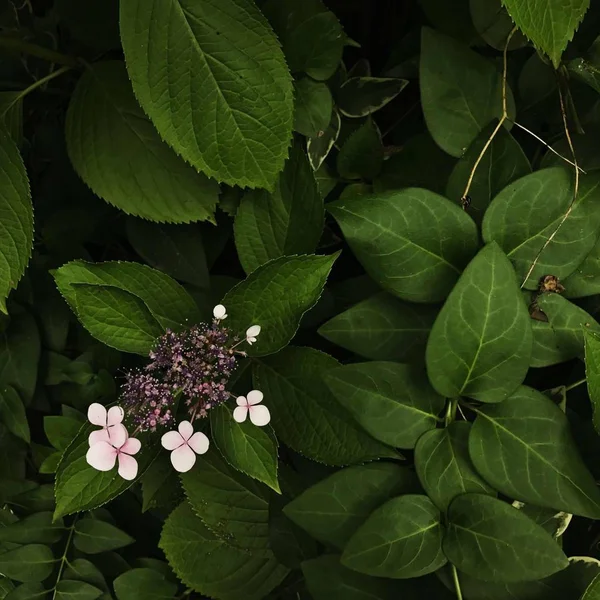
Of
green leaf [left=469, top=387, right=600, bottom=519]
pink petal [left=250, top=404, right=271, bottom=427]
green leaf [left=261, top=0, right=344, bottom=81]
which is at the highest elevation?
green leaf [left=261, top=0, right=344, bottom=81]

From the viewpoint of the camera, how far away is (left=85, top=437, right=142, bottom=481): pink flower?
1.97ft

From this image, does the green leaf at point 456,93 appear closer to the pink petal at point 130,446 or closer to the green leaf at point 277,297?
the green leaf at point 277,297

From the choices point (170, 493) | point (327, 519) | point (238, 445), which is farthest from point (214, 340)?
point (170, 493)

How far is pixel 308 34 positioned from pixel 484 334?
0.41 metres

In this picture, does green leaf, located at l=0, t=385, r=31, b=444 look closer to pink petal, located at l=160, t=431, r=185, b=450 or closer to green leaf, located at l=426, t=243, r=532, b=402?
pink petal, located at l=160, t=431, r=185, b=450

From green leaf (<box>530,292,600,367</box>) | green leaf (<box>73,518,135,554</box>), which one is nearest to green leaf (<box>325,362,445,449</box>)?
green leaf (<box>530,292,600,367</box>)

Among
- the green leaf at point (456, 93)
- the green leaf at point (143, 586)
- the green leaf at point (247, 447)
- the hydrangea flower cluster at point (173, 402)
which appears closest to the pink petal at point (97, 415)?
the hydrangea flower cluster at point (173, 402)

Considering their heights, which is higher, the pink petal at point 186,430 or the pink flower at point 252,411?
the pink flower at point 252,411

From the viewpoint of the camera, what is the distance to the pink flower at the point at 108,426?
2.00 feet

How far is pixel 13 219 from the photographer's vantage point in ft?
2.31

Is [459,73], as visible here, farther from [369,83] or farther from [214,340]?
[214,340]

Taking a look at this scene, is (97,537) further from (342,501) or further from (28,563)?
(342,501)

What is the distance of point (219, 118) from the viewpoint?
652mm

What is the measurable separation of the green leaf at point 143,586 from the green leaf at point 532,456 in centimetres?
51
